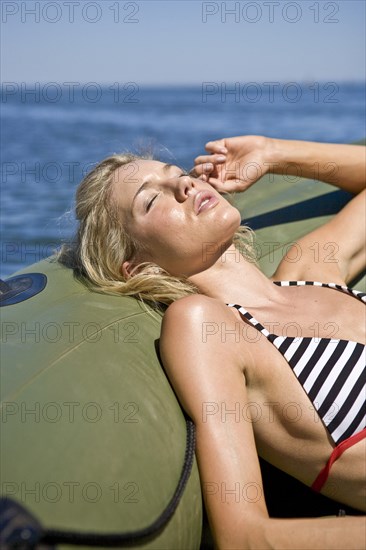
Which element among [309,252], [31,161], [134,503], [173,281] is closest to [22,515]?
[134,503]

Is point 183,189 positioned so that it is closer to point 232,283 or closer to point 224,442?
point 232,283

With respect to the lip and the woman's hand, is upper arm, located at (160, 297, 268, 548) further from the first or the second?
the woman's hand

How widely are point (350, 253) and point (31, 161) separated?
19.0 feet

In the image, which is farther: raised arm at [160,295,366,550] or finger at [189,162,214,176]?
finger at [189,162,214,176]

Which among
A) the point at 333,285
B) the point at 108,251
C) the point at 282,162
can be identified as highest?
the point at 282,162

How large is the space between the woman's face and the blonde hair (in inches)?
1.1

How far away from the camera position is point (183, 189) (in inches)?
76.1

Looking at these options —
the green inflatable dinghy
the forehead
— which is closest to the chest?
the green inflatable dinghy

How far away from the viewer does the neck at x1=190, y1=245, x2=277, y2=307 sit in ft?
6.51

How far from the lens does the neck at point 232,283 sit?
6.51 feet

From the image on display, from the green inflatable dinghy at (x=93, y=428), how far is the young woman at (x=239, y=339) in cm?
6

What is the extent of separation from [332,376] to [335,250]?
2.05 feet

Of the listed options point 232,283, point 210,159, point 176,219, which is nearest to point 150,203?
point 176,219

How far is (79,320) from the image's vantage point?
1.76 m
